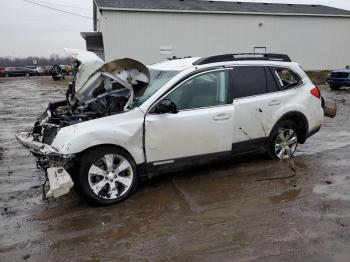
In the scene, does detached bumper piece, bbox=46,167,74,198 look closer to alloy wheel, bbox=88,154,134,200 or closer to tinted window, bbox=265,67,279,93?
alloy wheel, bbox=88,154,134,200

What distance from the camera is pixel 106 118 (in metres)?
4.89

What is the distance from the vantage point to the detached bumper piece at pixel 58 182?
440 cm

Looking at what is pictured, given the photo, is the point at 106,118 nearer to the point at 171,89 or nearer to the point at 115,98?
the point at 115,98

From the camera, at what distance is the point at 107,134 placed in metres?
4.75

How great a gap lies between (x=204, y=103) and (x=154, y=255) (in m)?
2.47

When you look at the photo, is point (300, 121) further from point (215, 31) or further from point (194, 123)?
point (215, 31)

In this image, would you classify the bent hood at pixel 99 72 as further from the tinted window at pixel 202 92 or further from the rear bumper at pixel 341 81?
→ the rear bumper at pixel 341 81

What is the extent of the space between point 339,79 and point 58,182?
1889 centimetres

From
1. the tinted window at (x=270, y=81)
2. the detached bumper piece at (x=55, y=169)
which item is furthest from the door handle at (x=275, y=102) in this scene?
the detached bumper piece at (x=55, y=169)

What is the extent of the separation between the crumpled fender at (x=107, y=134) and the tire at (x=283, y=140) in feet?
7.89

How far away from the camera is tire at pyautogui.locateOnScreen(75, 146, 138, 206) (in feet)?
15.4

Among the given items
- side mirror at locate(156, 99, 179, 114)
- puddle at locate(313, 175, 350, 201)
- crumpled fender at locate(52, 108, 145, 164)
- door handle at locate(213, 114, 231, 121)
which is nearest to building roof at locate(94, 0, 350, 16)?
door handle at locate(213, 114, 231, 121)

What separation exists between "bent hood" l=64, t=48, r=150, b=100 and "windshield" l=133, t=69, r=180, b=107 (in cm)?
15

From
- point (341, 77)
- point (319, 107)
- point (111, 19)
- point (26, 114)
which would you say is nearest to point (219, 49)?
point (111, 19)
